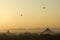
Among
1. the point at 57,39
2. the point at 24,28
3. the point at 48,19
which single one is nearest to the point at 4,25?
the point at 24,28

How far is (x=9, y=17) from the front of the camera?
1.54 metres

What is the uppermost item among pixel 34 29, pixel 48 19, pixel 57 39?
pixel 48 19

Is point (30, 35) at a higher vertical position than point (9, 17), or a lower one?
lower

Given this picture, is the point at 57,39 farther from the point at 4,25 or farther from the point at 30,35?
the point at 4,25

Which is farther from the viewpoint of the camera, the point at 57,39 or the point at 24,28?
the point at 24,28

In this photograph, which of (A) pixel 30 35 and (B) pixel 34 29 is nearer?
(A) pixel 30 35

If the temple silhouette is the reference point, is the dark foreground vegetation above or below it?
below

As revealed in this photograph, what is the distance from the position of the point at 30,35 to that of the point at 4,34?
0.28m

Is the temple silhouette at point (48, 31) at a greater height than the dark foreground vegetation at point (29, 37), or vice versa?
the temple silhouette at point (48, 31)

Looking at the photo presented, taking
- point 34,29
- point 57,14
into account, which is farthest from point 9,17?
point 57,14

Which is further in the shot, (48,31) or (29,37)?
(48,31)

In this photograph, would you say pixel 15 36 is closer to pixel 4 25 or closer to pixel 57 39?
pixel 4 25

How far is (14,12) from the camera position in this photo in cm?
154

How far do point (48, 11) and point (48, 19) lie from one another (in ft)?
0.31
